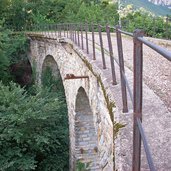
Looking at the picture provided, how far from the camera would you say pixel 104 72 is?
4.90 meters

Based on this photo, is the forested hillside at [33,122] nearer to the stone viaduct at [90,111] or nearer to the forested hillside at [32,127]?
the forested hillside at [32,127]

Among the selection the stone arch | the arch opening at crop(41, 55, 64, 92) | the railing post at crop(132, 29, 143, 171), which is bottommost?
the stone arch

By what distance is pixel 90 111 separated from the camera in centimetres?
1058

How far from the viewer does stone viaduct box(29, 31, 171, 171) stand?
2.81m

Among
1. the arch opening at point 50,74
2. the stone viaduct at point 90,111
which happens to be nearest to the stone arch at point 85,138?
the stone viaduct at point 90,111

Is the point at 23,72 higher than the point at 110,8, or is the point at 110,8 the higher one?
the point at 110,8

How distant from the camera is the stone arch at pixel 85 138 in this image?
1053cm

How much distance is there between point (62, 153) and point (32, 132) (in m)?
2.28

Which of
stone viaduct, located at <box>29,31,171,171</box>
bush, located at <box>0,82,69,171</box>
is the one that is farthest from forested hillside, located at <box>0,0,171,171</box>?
stone viaduct, located at <box>29,31,171,171</box>

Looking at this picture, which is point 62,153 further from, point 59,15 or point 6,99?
point 59,15

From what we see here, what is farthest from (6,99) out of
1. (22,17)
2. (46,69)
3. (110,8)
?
(110,8)

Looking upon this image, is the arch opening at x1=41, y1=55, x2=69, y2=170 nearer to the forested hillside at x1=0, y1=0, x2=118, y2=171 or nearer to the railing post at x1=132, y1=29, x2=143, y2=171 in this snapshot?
the forested hillside at x1=0, y1=0, x2=118, y2=171

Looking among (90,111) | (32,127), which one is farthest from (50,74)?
(32,127)

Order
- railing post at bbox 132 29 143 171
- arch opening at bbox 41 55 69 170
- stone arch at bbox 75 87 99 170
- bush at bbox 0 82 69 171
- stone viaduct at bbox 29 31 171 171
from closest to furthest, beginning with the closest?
railing post at bbox 132 29 143 171, stone viaduct at bbox 29 31 171 171, bush at bbox 0 82 69 171, stone arch at bbox 75 87 99 170, arch opening at bbox 41 55 69 170
